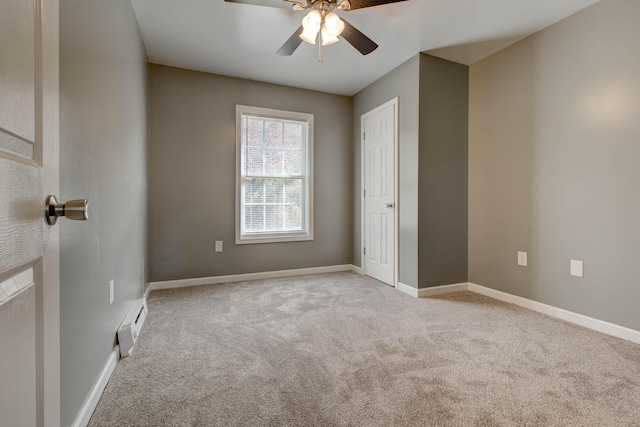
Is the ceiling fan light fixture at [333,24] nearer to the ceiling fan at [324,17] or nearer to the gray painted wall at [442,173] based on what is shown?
the ceiling fan at [324,17]

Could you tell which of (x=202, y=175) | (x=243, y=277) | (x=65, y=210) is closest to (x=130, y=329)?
(x=65, y=210)

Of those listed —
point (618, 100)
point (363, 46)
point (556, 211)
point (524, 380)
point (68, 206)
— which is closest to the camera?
point (68, 206)

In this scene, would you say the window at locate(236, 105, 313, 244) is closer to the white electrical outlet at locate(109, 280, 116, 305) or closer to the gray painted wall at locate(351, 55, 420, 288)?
the gray painted wall at locate(351, 55, 420, 288)

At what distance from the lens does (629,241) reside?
2129mm

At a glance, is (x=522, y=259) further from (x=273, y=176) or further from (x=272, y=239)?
(x=273, y=176)

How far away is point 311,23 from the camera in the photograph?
209cm

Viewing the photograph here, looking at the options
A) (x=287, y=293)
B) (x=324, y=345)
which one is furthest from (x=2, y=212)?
(x=287, y=293)

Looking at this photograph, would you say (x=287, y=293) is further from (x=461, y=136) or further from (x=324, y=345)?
(x=461, y=136)

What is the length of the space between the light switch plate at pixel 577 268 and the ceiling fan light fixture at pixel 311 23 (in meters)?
2.66

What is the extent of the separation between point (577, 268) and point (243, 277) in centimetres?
325

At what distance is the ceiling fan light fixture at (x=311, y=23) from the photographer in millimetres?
2061

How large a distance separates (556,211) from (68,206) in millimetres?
3155

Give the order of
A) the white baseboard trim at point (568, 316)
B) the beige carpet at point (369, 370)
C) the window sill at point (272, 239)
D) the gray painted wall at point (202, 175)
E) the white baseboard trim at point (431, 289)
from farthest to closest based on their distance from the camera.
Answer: the window sill at point (272, 239), the gray painted wall at point (202, 175), the white baseboard trim at point (431, 289), the white baseboard trim at point (568, 316), the beige carpet at point (369, 370)

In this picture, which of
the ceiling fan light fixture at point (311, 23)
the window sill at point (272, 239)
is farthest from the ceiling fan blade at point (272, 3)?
the window sill at point (272, 239)
